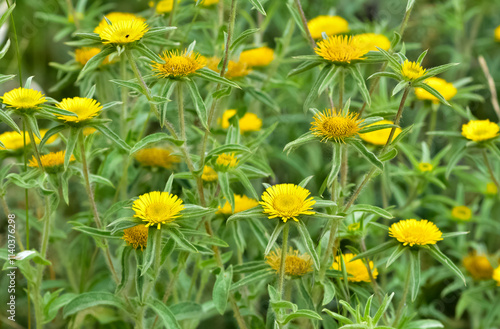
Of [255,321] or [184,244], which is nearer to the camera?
[184,244]

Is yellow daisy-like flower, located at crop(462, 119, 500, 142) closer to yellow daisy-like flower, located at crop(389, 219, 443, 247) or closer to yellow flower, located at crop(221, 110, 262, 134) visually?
yellow daisy-like flower, located at crop(389, 219, 443, 247)

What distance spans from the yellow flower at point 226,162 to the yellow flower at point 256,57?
0.66 metres

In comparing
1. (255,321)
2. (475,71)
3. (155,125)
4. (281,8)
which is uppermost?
(281,8)

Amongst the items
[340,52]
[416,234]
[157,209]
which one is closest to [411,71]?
[340,52]

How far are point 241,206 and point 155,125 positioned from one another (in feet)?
4.05

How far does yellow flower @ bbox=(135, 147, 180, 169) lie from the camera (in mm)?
1596

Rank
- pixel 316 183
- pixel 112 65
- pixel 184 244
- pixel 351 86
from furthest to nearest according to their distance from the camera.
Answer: pixel 351 86 < pixel 316 183 < pixel 112 65 < pixel 184 244

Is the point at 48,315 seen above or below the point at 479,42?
below

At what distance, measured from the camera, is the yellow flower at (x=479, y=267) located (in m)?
1.74

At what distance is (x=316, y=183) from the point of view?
204 cm

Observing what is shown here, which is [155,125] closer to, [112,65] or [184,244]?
[112,65]

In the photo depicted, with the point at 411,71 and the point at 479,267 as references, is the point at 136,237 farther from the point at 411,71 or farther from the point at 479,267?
the point at 479,267

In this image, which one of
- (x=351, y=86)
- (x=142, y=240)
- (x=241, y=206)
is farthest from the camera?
(x=351, y=86)

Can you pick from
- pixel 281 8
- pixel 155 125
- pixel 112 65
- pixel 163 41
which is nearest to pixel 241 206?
pixel 163 41
